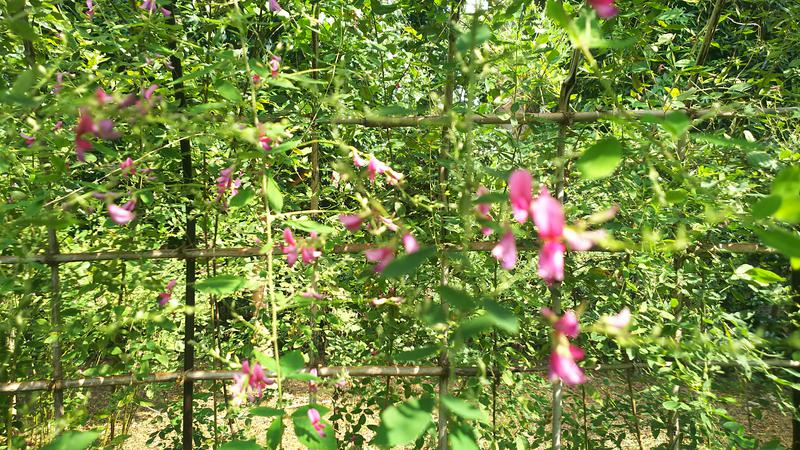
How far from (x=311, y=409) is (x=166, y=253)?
779 mm

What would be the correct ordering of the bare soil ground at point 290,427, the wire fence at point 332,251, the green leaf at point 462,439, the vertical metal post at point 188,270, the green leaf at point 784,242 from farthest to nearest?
the bare soil ground at point 290,427 < the vertical metal post at point 188,270 < the wire fence at point 332,251 < the green leaf at point 462,439 < the green leaf at point 784,242

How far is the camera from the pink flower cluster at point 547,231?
0.50m

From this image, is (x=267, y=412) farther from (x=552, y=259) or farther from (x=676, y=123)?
(x=676, y=123)

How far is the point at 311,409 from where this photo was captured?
79cm

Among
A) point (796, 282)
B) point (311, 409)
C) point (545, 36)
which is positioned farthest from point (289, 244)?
point (796, 282)

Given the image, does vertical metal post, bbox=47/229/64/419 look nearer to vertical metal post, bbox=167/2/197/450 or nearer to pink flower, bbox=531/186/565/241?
vertical metal post, bbox=167/2/197/450

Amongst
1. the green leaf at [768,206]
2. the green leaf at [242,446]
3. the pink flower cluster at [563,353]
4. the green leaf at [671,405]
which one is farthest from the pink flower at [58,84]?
the green leaf at [671,405]

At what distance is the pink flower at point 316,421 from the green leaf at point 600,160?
54cm

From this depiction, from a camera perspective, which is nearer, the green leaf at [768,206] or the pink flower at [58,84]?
the green leaf at [768,206]

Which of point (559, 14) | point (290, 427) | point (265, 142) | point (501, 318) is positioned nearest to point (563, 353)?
point (501, 318)

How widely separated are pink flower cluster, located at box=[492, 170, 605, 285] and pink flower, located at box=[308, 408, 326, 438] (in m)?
0.43

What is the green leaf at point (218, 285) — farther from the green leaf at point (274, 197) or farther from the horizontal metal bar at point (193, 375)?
the horizontal metal bar at point (193, 375)

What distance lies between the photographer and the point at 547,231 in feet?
1.69

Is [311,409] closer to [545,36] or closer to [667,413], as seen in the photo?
[545,36]
